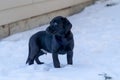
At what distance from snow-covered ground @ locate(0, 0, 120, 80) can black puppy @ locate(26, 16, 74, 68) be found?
0.55 feet

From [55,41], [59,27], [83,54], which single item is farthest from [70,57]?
[83,54]

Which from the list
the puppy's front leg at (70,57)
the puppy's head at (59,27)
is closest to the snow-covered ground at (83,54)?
the puppy's front leg at (70,57)

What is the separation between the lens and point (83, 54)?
5707 mm

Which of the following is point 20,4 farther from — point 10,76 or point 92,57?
point 10,76

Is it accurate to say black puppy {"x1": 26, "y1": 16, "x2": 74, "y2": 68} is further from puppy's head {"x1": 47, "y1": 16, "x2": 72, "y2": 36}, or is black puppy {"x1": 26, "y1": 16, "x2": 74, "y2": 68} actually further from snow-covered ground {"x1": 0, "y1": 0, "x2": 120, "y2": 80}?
snow-covered ground {"x1": 0, "y1": 0, "x2": 120, "y2": 80}

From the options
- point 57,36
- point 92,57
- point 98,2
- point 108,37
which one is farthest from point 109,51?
point 98,2

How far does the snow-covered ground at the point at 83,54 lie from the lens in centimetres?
457

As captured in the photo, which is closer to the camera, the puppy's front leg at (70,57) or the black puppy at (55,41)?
the black puppy at (55,41)

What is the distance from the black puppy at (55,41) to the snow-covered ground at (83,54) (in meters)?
0.17

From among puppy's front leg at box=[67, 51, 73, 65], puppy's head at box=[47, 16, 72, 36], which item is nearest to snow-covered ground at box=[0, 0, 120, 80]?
puppy's front leg at box=[67, 51, 73, 65]

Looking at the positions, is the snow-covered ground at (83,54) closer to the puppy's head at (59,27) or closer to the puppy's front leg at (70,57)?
the puppy's front leg at (70,57)

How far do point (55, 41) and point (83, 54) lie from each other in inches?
42.6

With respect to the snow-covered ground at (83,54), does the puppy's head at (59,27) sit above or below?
above

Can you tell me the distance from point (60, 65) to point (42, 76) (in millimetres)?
555
